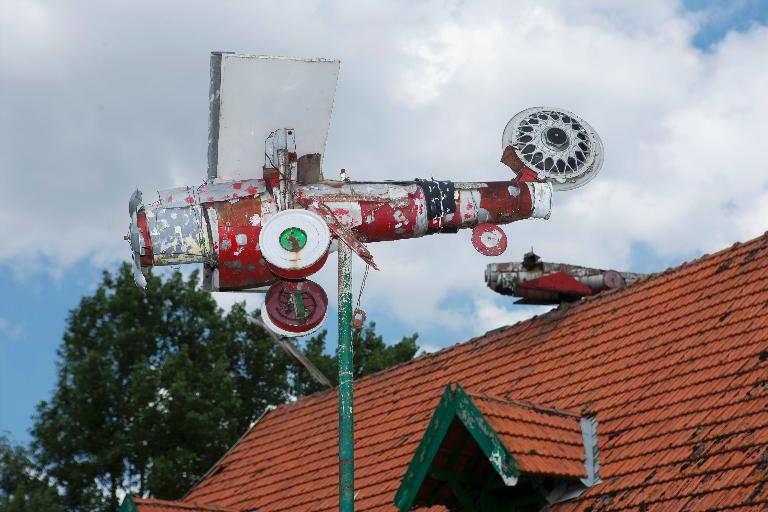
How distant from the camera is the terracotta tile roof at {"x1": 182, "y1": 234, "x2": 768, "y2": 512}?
8.53 metres

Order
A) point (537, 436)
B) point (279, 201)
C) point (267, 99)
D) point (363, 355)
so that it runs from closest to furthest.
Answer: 1. point (267, 99)
2. point (279, 201)
3. point (537, 436)
4. point (363, 355)

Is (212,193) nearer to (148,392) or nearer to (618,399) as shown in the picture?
(618,399)

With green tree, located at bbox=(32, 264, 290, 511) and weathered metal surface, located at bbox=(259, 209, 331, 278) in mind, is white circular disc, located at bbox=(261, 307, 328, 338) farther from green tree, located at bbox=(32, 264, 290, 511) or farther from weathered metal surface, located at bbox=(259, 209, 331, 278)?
green tree, located at bbox=(32, 264, 290, 511)

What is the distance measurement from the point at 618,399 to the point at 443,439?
1.75m

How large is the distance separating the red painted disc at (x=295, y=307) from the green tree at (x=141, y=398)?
16.8 metres

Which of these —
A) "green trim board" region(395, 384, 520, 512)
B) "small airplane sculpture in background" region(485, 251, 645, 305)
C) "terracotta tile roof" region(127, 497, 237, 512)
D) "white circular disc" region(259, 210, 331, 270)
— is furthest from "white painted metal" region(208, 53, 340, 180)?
"small airplane sculpture in background" region(485, 251, 645, 305)

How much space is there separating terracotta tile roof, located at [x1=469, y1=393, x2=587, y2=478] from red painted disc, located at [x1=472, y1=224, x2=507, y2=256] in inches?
38.6

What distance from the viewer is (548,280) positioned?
41.1 feet

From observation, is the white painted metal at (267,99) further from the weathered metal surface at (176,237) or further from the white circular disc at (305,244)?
the white circular disc at (305,244)

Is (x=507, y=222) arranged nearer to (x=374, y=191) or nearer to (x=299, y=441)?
(x=374, y=191)

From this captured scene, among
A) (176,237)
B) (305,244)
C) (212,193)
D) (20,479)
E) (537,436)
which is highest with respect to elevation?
(20,479)

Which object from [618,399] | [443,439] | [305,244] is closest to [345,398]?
[305,244]

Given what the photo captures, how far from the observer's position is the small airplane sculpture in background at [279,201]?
8469 mm

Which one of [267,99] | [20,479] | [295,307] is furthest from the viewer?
[20,479]
